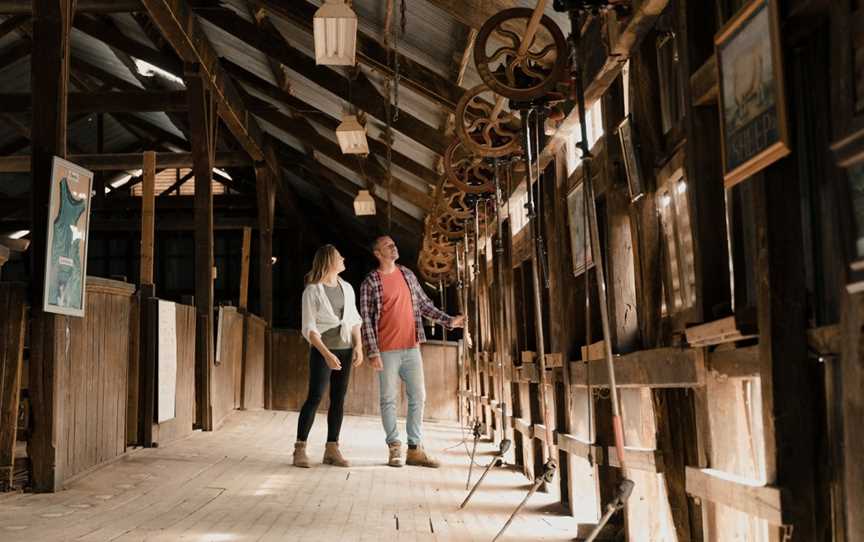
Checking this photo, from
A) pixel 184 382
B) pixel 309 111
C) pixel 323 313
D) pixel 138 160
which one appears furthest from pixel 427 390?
pixel 323 313

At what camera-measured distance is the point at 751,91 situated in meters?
2.77

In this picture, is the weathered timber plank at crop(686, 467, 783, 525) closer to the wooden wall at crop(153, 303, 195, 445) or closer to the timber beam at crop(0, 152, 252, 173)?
the wooden wall at crop(153, 303, 195, 445)

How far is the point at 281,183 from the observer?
854 inches

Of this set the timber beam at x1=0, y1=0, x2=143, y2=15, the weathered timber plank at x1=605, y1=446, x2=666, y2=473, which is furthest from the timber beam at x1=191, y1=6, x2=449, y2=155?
the weathered timber plank at x1=605, y1=446, x2=666, y2=473

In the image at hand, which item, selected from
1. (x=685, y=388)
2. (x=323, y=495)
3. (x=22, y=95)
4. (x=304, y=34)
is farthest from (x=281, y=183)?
(x=685, y=388)

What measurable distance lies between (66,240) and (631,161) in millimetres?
4053

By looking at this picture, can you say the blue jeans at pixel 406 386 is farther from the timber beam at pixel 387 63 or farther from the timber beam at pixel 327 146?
the timber beam at pixel 327 146

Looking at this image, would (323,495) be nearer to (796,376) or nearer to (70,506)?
(70,506)

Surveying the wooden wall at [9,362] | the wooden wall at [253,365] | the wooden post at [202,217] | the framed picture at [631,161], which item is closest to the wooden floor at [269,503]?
the wooden wall at [9,362]

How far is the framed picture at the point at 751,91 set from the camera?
8.48ft

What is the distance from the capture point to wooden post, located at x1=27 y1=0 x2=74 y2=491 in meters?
6.41

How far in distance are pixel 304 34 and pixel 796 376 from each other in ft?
33.4

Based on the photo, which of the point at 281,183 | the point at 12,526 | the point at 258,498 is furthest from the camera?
the point at 281,183

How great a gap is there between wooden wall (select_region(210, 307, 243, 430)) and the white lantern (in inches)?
116
